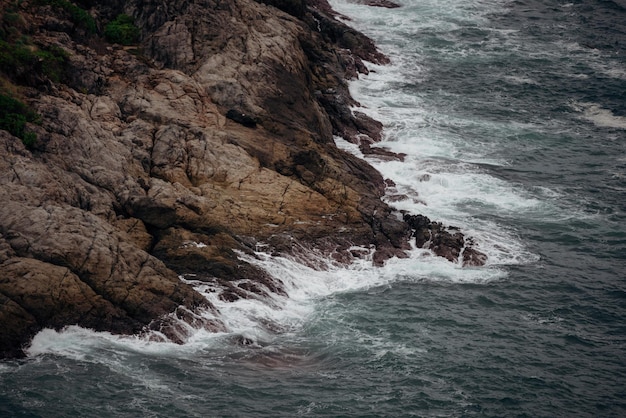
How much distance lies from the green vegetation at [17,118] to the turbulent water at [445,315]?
9.42m

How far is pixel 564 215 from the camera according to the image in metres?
46.6

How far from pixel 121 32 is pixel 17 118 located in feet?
39.7

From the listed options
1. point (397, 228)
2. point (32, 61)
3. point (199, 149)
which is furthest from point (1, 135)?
point (397, 228)

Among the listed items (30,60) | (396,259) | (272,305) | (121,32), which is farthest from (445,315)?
(121,32)

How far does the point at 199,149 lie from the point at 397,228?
10.6 meters

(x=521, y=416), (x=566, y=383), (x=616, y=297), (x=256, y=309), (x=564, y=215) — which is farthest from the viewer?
(x=564, y=215)

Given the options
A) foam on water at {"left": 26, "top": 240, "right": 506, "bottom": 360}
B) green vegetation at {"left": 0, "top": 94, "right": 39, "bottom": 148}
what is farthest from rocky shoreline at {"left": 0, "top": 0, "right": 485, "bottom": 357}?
foam on water at {"left": 26, "top": 240, "right": 506, "bottom": 360}

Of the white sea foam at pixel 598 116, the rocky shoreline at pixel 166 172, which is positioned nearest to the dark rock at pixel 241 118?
the rocky shoreline at pixel 166 172

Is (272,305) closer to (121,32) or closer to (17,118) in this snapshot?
(17,118)

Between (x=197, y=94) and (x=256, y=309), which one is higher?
(x=197, y=94)

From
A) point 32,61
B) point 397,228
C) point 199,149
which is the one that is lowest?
point 397,228

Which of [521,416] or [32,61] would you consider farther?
[32,61]

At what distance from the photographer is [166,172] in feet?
128

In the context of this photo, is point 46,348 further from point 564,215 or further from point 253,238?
point 564,215
